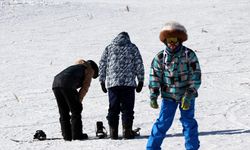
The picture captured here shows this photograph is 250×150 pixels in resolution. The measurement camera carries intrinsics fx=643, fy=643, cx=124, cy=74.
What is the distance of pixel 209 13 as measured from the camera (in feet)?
66.5

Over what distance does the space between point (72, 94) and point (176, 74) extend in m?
2.16

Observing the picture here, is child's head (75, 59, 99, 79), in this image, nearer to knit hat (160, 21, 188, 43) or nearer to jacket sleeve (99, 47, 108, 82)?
jacket sleeve (99, 47, 108, 82)

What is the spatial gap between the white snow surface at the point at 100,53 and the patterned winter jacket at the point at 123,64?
764 millimetres

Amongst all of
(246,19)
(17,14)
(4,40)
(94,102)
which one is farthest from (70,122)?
(17,14)

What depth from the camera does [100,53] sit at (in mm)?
15781

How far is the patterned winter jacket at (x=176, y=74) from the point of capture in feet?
21.5

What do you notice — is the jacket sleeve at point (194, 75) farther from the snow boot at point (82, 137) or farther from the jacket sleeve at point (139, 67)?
the snow boot at point (82, 137)

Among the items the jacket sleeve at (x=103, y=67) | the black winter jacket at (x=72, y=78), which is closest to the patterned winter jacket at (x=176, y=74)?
the jacket sleeve at (x=103, y=67)

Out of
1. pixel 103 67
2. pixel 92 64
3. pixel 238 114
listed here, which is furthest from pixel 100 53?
pixel 103 67

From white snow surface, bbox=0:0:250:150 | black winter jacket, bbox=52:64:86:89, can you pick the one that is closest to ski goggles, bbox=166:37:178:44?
white snow surface, bbox=0:0:250:150

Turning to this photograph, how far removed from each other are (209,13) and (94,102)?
10.1 m

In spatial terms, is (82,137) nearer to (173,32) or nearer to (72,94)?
(72,94)

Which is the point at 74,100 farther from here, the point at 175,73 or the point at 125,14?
the point at 125,14

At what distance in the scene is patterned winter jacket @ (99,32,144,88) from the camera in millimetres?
8195
